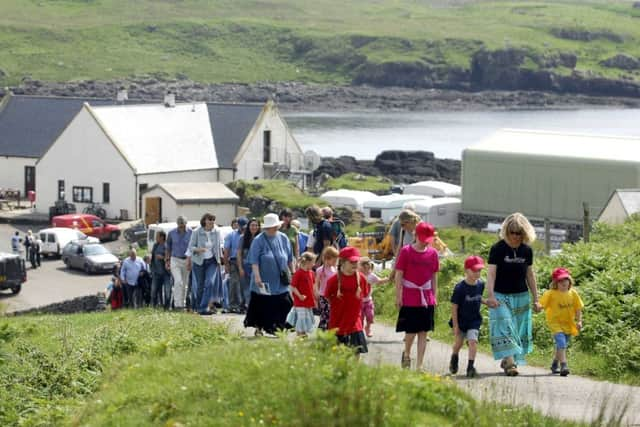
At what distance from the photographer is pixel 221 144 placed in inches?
2670

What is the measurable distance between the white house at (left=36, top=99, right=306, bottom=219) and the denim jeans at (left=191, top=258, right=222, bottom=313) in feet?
136

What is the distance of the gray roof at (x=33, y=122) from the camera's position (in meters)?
69.8

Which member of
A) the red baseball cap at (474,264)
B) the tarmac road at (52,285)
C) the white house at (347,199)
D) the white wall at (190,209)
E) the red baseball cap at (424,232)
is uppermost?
the red baseball cap at (424,232)

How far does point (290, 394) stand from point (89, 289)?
1345 inches

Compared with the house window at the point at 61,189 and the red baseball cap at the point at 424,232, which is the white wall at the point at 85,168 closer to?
the house window at the point at 61,189

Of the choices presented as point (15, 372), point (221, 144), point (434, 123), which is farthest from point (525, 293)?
point (434, 123)

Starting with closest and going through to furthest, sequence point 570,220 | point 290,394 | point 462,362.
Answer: point 290,394, point 462,362, point 570,220

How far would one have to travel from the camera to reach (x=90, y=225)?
56.6m

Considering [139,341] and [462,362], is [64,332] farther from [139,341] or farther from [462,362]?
[462,362]

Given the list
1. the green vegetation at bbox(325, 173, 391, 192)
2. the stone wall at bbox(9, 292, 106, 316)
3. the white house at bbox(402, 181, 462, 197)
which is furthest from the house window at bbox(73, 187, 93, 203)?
the stone wall at bbox(9, 292, 106, 316)

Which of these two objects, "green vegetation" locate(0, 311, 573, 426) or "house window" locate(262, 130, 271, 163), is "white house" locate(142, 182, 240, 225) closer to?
"house window" locate(262, 130, 271, 163)

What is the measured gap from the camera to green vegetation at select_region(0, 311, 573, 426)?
9.61m

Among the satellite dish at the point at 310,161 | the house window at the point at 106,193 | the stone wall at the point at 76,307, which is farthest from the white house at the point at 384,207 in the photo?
the stone wall at the point at 76,307

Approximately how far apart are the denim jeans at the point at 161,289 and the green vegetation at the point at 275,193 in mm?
35350
